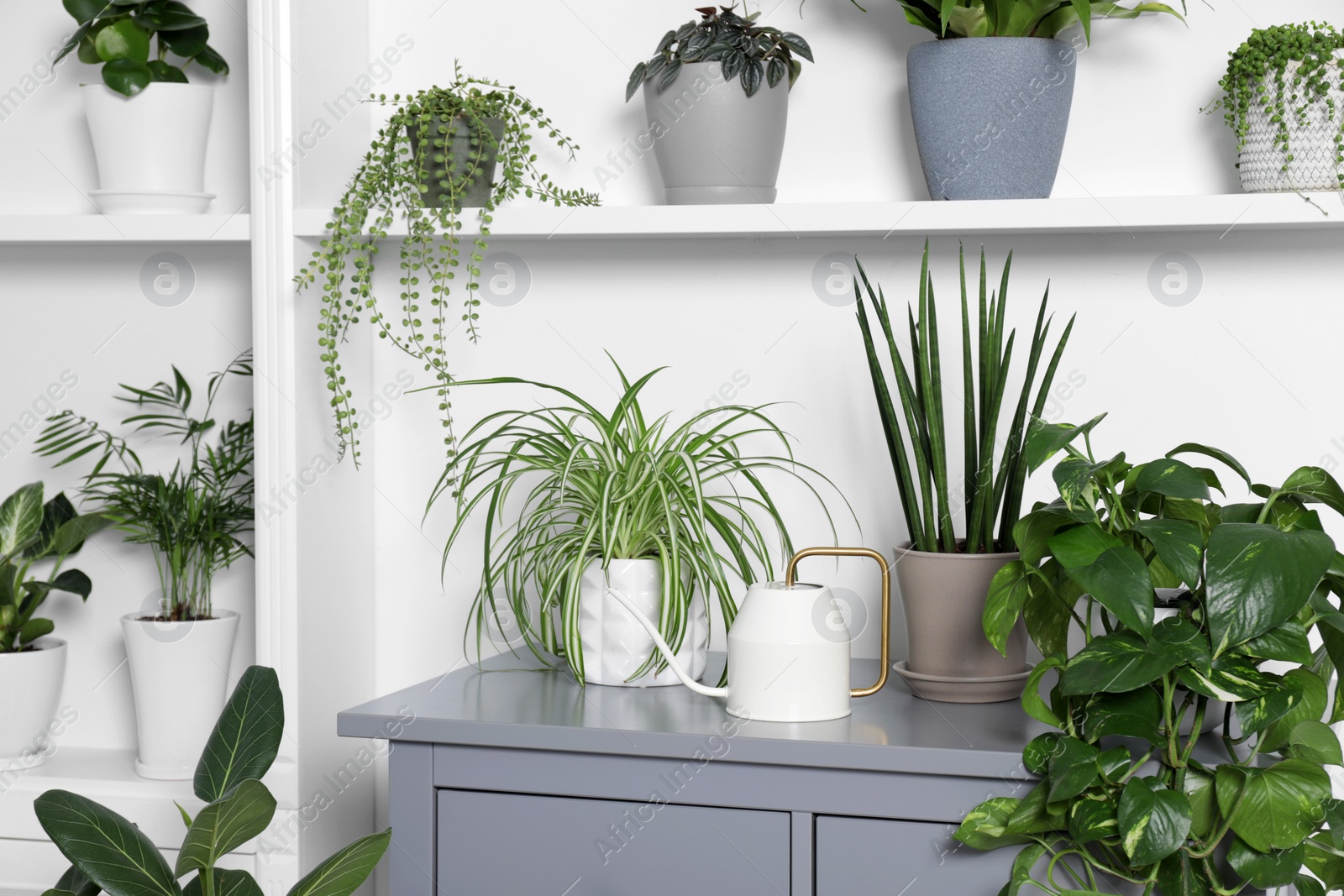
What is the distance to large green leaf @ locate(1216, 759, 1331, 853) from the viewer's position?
961 millimetres

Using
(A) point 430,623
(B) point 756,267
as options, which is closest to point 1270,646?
(B) point 756,267

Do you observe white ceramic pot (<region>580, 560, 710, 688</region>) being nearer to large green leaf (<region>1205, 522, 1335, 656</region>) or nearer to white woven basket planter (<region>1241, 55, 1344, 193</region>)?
large green leaf (<region>1205, 522, 1335, 656</region>)

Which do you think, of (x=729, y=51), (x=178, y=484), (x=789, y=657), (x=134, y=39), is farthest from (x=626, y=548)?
(x=134, y=39)

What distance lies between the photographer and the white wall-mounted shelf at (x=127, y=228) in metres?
1.54

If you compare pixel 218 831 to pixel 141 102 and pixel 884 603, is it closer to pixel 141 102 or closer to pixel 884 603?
pixel 884 603

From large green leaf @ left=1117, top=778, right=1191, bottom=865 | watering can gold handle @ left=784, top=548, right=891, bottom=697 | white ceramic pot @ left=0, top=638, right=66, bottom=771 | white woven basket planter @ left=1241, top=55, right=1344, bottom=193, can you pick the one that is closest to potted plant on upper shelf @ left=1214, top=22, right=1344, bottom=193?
white woven basket planter @ left=1241, top=55, right=1344, bottom=193

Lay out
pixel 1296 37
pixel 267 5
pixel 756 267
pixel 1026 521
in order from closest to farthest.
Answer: pixel 1026 521
pixel 1296 37
pixel 267 5
pixel 756 267

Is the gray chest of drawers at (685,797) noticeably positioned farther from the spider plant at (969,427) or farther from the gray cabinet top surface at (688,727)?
the spider plant at (969,427)

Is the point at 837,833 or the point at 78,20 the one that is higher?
the point at 78,20

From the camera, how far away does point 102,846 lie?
1.08 metres

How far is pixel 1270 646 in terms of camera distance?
0.97 m

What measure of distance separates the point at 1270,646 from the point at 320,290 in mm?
1178

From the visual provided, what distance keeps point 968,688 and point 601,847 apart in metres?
0.42

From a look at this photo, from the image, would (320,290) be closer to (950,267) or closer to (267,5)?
(267,5)
